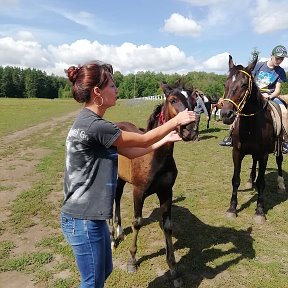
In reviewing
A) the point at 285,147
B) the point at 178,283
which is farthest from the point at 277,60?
the point at 178,283

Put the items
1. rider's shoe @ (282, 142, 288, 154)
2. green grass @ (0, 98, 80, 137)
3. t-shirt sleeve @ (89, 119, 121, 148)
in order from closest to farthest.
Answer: t-shirt sleeve @ (89, 119, 121, 148), rider's shoe @ (282, 142, 288, 154), green grass @ (0, 98, 80, 137)

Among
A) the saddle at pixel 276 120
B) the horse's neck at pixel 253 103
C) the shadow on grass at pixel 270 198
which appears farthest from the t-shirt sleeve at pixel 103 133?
the saddle at pixel 276 120

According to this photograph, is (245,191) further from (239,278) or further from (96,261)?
(96,261)

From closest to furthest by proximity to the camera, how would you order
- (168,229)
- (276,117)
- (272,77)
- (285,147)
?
1. (168,229)
2. (276,117)
3. (272,77)
4. (285,147)

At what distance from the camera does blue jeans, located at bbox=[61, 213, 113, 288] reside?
109 inches

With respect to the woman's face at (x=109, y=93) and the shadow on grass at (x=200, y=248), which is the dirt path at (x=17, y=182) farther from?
the woman's face at (x=109, y=93)

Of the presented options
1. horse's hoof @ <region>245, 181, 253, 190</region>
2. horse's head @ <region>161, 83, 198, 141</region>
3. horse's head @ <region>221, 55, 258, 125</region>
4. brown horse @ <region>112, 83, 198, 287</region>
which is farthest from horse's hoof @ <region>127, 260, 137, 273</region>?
horse's hoof @ <region>245, 181, 253, 190</region>

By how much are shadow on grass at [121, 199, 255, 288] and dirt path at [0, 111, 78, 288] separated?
6.38ft

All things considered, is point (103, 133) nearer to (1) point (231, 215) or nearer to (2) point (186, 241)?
(2) point (186, 241)

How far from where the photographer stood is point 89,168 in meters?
2.77

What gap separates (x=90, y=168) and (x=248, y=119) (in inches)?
194

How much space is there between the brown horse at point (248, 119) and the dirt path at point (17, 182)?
412 cm

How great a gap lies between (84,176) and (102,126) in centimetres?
45

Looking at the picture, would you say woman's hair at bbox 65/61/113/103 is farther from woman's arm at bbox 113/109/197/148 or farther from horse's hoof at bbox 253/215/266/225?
horse's hoof at bbox 253/215/266/225
